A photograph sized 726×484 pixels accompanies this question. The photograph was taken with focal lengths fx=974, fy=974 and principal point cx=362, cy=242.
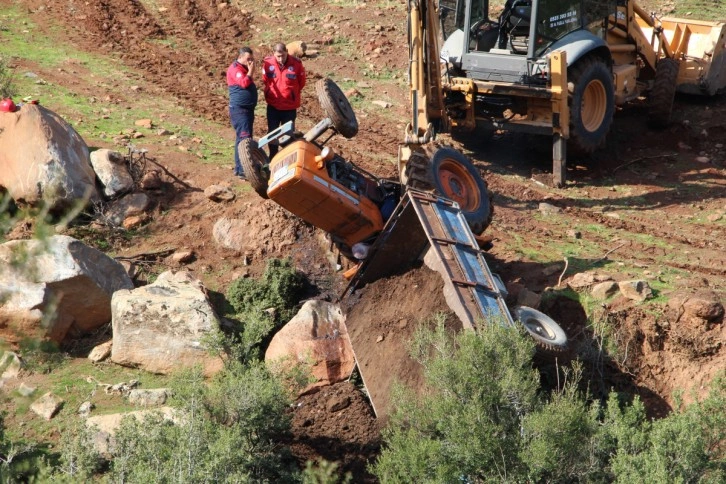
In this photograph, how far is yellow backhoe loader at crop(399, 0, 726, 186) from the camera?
1111 cm

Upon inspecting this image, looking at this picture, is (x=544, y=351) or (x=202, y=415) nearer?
(x=202, y=415)

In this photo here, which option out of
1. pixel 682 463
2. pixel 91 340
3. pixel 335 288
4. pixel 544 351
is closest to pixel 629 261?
pixel 544 351

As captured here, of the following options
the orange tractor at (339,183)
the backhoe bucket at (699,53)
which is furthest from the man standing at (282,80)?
the backhoe bucket at (699,53)

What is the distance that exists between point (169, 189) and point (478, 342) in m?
5.06

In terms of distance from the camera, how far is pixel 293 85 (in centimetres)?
1074

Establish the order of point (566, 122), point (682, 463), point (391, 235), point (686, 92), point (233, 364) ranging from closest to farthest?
1. point (682, 463)
2. point (233, 364)
3. point (391, 235)
4. point (566, 122)
5. point (686, 92)

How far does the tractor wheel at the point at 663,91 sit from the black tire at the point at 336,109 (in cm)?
667

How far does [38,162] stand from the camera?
9938mm

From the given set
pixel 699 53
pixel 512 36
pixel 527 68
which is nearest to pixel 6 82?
pixel 512 36

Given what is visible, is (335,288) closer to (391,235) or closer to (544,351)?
(391,235)

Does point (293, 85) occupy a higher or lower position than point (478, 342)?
higher

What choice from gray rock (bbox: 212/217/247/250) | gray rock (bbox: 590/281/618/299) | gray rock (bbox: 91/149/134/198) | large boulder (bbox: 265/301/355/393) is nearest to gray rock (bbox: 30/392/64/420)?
large boulder (bbox: 265/301/355/393)

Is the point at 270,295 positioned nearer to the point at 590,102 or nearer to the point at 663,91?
the point at 590,102

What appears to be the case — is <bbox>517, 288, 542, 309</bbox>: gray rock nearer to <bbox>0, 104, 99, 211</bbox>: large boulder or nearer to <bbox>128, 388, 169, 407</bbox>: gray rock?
<bbox>128, 388, 169, 407</bbox>: gray rock
